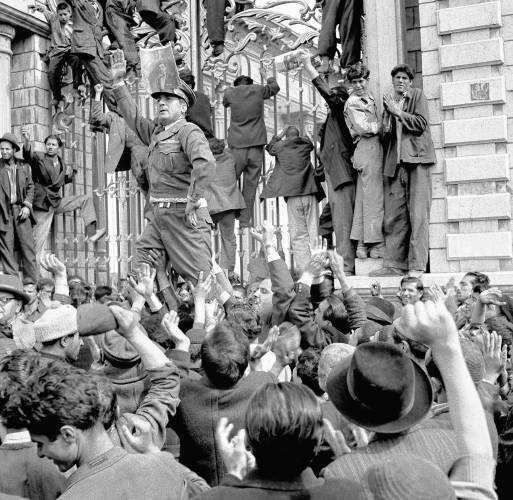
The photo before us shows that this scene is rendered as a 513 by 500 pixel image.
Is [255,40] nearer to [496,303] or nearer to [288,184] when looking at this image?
[288,184]

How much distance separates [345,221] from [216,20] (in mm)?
3871

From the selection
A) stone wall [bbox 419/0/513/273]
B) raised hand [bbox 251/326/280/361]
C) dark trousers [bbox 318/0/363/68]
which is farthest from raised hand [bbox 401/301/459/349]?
dark trousers [bbox 318/0/363/68]

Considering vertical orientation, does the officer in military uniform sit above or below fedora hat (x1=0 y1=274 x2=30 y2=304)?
above

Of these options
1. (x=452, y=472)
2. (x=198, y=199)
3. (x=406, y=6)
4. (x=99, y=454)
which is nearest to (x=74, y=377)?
(x=99, y=454)

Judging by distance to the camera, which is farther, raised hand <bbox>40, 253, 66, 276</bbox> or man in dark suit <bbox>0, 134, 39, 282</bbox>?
man in dark suit <bbox>0, 134, 39, 282</bbox>

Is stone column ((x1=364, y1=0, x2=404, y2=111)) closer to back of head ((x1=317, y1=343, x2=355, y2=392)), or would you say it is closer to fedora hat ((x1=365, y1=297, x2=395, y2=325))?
fedora hat ((x1=365, y1=297, x2=395, y2=325))

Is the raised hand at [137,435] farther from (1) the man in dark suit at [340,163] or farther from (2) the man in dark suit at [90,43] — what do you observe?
(2) the man in dark suit at [90,43]

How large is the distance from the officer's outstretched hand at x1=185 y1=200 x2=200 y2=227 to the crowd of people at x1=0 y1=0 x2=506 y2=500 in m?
0.02

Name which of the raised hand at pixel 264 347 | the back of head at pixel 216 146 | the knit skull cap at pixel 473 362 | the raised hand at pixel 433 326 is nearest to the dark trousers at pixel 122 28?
the back of head at pixel 216 146

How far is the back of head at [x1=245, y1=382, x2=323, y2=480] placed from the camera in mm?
2277

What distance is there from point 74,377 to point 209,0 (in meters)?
10.3

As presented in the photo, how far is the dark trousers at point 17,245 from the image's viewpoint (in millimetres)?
12250

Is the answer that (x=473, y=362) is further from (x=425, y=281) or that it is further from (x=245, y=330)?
(x=425, y=281)

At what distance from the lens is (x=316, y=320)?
6.05 metres
